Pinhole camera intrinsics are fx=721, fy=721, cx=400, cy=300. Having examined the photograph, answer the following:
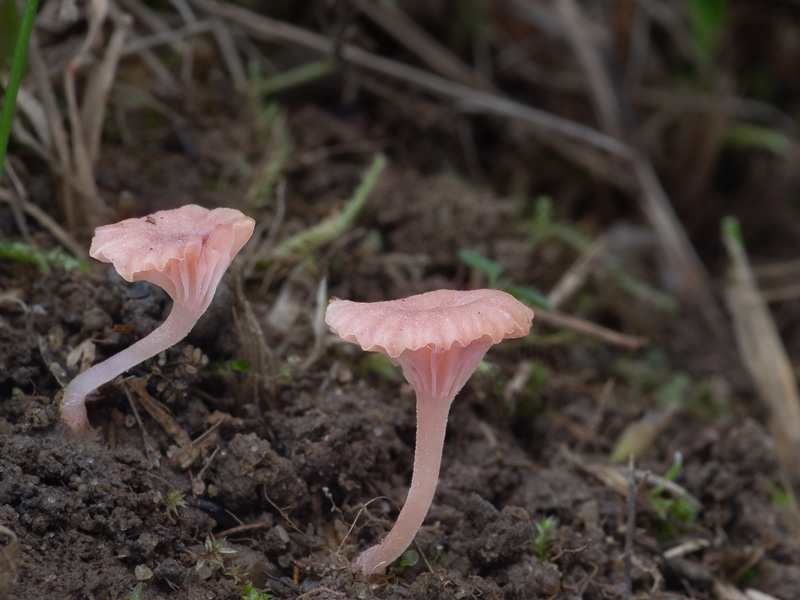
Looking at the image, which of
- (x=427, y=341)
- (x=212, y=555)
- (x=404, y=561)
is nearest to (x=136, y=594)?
(x=212, y=555)

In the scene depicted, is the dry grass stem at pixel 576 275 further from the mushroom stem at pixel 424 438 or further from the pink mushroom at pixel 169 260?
the pink mushroom at pixel 169 260

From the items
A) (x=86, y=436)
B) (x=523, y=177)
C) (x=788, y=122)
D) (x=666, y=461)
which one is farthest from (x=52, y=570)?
(x=788, y=122)

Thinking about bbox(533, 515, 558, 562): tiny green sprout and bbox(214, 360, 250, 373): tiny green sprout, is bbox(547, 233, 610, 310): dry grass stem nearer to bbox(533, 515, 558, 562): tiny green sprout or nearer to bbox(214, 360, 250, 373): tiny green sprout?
bbox(533, 515, 558, 562): tiny green sprout

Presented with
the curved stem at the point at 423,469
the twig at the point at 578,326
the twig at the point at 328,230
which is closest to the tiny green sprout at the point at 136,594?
the curved stem at the point at 423,469

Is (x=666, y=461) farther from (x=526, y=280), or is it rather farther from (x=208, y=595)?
(x=208, y=595)

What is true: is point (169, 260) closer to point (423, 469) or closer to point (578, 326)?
point (423, 469)

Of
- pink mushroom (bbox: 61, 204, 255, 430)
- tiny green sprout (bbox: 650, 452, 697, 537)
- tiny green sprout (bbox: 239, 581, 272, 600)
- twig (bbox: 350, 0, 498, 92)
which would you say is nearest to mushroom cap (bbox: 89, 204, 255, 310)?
pink mushroom (bbox: 61, 204, 255, 430)
